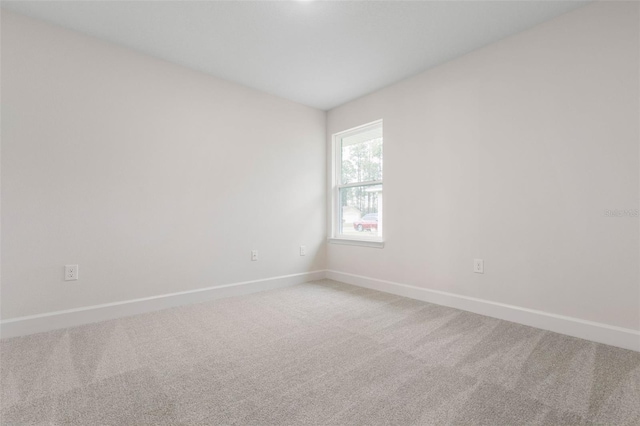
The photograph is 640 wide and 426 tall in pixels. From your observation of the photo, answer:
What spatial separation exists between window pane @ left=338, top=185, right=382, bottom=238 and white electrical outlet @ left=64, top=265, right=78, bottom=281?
9.22 feet

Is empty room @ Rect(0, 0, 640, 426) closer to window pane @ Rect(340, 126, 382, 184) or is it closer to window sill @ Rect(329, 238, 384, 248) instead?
window sill @ Rect(329, 238, 384, 248)

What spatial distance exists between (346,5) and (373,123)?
5.20ft

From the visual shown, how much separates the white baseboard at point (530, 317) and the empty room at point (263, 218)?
0.01m

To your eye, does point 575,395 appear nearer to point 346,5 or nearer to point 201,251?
point 346,5

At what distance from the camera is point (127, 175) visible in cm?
258

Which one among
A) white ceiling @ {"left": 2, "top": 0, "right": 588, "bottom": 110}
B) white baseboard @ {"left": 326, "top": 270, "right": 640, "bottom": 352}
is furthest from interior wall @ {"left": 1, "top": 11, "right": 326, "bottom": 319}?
white baseboard @ {"left": 326, "top": 270, "right": 640, "bottom": 352}

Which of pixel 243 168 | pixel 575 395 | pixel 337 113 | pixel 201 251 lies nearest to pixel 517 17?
pixel 337 113

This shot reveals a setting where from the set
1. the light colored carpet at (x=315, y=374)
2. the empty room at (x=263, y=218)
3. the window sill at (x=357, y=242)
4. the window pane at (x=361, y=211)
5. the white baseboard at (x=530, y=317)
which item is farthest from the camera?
the window pane at (x=361, y=211)

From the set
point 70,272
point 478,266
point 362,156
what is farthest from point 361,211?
point 70,272

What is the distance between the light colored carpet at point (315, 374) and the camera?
127 centimetres

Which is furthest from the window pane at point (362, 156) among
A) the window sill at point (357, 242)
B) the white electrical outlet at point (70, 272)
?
A: the white electrical outlet at point (70, 272)

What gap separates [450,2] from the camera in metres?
2.04

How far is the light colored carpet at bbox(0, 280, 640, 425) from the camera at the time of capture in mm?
1273

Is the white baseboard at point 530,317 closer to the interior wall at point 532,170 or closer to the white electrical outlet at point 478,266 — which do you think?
the interior wall at point 532,170
